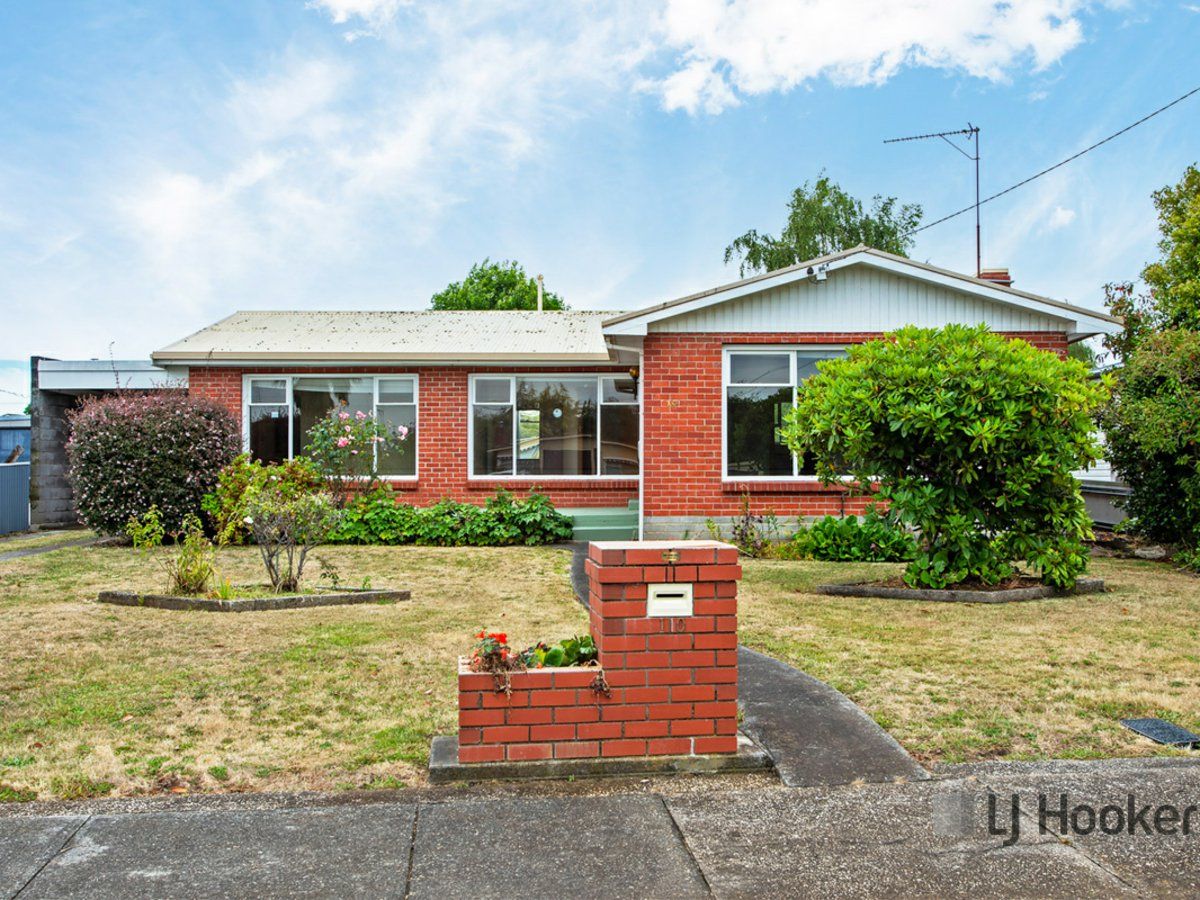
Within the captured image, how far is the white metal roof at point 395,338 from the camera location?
1595cm

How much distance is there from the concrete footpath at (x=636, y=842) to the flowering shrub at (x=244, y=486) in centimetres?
586

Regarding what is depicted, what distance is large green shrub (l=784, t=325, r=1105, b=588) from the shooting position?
877cm

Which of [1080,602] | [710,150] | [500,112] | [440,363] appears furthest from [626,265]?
[1080,602]

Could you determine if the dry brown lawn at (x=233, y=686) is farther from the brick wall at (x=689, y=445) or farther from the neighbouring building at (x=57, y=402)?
the neighbouring building at (x=57, y=402)

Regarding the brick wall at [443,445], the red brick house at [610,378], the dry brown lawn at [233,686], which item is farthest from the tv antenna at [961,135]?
the dry brown lawn at [233,686]

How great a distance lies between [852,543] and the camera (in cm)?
1265

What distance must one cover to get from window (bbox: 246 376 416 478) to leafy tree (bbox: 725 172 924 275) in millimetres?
22334

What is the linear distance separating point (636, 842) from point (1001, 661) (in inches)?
154

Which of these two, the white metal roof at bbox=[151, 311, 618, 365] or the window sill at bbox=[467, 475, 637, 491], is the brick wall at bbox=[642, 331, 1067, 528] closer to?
the white metal roof at bbox=[151, 311, 618, 365]

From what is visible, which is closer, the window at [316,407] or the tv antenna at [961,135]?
the window at [316,407]

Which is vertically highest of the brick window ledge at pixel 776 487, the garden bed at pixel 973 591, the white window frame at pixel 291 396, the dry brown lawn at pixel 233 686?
the white window frame at pixel 291 396

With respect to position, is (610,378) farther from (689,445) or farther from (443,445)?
(689,445)

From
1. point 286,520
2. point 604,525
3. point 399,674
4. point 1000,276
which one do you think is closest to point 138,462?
point 286,520

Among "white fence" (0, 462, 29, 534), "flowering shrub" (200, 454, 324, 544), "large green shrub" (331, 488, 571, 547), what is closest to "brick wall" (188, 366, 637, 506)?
"large green shrub" (331, 488, 571, 547)
